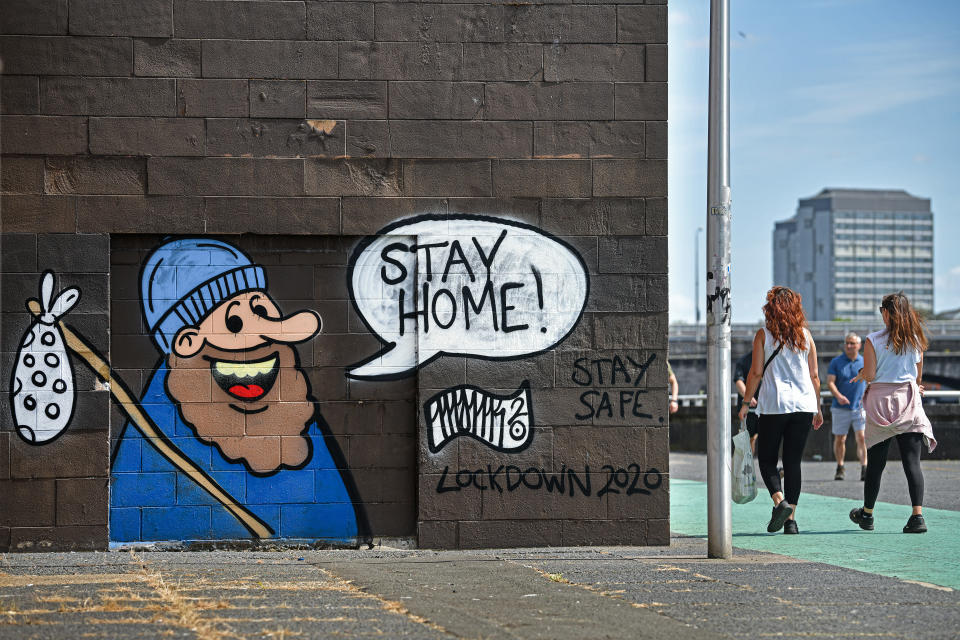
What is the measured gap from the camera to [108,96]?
7.65m

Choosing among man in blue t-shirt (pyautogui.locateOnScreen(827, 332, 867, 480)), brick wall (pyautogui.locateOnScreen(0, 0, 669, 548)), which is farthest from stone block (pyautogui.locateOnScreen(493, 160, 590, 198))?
man in blue t-shirt (pyautogui.locateOnScreen(827, 332, 867, 480))

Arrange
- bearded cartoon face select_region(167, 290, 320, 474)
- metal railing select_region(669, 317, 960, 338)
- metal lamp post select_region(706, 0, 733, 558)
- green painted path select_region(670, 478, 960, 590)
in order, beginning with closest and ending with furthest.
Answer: green painted path select_region(670, 478, 960, 590) → metal lamp post select_region(706, 0, 733, 558) → bearded cartoon face select_region(167, 290, 320, 474) → metal railing select_region(669, 317, 960, 338)

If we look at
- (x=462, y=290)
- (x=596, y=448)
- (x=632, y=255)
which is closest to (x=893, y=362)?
(x=632, y=255)

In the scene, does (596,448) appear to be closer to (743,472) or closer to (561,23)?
(743,472)

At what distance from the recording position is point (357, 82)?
7.77 m

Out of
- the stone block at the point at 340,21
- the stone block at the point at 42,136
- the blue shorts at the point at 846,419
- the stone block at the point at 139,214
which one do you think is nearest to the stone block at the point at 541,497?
the stone block at the point at 139,214

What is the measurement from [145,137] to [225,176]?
56cm

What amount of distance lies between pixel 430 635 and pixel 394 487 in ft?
9.65

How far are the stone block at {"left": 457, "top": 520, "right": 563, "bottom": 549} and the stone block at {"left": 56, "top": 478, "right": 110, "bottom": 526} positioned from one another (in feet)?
7.49

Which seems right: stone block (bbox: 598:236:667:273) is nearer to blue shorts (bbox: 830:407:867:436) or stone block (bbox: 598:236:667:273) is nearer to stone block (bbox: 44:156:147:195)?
stone block (bbox: 44:156:147:195)

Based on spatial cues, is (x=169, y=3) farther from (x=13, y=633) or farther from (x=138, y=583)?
(x=13, y=633)

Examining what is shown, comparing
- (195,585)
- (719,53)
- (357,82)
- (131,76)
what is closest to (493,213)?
(357,82)

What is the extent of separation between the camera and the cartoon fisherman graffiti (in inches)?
303

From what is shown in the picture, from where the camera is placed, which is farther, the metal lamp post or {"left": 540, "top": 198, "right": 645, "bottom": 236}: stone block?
{"left": 540, "top": 198, "right": 645, "bottom": 236}: stone block
